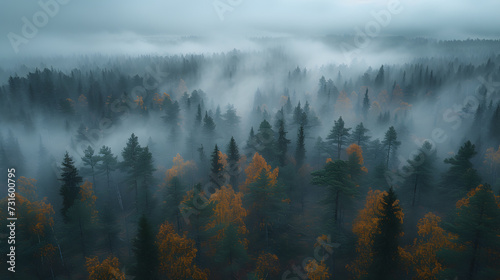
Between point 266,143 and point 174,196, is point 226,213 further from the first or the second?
point 266,143

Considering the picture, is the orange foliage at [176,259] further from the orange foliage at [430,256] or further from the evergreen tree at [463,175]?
the evergreen tree at [463,175]

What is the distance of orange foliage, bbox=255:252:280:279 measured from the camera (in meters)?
29.2

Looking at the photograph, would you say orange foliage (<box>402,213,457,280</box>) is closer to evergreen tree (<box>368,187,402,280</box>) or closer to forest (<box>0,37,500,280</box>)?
forest (<box>0,37,500,280</box>)

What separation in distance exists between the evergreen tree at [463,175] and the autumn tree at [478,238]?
47.7 ft

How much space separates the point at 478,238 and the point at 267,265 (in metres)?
19.7

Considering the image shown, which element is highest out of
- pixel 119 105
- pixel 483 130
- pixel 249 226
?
pixel 119 105

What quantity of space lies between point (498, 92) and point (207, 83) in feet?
420

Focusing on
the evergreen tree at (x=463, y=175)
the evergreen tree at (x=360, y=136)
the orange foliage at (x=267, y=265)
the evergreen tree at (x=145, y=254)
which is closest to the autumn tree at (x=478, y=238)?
the evergreen tree at (x=463, y=175)

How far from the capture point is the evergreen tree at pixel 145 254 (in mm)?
21180

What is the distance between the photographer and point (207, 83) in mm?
144000

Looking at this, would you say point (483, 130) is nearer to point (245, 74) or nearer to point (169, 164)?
point (169, 164)

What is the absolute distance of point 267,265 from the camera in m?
29.6

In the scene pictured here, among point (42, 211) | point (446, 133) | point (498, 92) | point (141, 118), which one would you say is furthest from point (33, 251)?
point (498, 92)

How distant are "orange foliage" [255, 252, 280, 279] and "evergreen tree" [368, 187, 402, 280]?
11.4 meters
